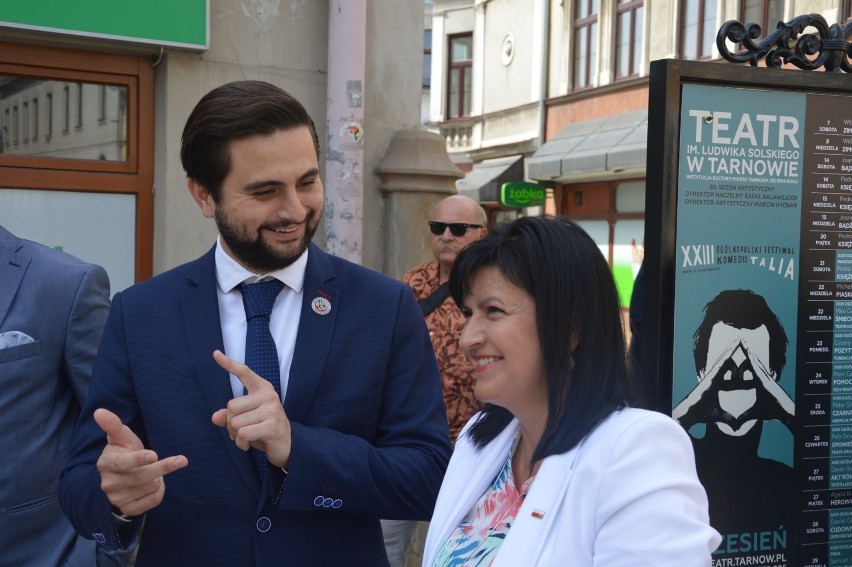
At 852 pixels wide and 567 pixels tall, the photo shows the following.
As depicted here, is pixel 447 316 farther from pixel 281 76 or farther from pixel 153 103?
pixel 153 103

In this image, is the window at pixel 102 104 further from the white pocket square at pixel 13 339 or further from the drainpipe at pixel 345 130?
the white pocket square at pixel 13 339

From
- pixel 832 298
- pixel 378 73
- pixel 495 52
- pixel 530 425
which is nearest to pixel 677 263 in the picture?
pixel 832 298

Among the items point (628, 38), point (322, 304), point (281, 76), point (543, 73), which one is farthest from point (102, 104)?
point (543, 73)

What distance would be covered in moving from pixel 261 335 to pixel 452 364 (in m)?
2.34

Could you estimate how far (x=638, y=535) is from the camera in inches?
63.5

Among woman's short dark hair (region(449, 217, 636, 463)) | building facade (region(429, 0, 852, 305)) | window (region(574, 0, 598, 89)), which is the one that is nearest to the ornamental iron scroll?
woman's short dark hair (region(449, 217, 636, 463))

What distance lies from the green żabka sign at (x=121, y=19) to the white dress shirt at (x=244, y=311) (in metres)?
2.98

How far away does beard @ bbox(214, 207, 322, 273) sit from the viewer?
215cm

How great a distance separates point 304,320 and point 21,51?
11.1 feet

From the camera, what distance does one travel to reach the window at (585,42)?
71.3 ft

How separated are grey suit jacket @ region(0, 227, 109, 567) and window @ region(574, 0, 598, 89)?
2006 centimetres

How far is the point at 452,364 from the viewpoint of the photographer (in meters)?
4.43

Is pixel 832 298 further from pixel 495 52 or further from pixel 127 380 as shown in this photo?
pixel 495 52

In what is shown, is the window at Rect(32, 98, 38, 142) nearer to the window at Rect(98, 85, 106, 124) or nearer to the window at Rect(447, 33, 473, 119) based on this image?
the window at Rect(98, 85, 106, 124)
